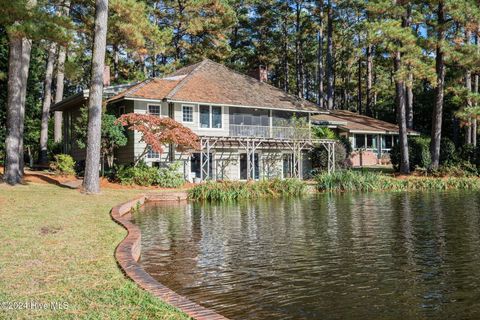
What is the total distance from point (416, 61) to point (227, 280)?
23267mm

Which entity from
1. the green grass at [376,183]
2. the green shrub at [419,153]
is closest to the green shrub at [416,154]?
the green shrub at [419,153]

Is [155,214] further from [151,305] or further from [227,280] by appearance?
[151,305]

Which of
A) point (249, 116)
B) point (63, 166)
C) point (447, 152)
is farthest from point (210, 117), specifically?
point (447, 152)

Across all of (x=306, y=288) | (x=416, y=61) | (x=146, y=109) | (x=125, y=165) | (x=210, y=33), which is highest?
(x=210, y=33)

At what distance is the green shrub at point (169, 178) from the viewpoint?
79.7ft

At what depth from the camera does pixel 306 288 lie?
681 cm

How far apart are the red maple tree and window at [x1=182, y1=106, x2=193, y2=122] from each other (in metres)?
3.26

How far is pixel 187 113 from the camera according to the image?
28125mm

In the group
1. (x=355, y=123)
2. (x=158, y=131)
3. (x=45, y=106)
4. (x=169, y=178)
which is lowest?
(x=169, y=178)

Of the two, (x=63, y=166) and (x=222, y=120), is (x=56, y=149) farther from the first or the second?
(x=222, y=120)

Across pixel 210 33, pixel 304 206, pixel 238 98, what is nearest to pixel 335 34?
pixel 210 33

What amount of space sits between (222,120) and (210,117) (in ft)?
2.84

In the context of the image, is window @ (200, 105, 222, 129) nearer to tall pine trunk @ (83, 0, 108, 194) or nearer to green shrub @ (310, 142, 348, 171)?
green shrub @ (310, 142, 348, 171)

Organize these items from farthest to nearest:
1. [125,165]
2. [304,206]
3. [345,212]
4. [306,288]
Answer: [125,165]
[304,206]
[345,212]
[306,288]
